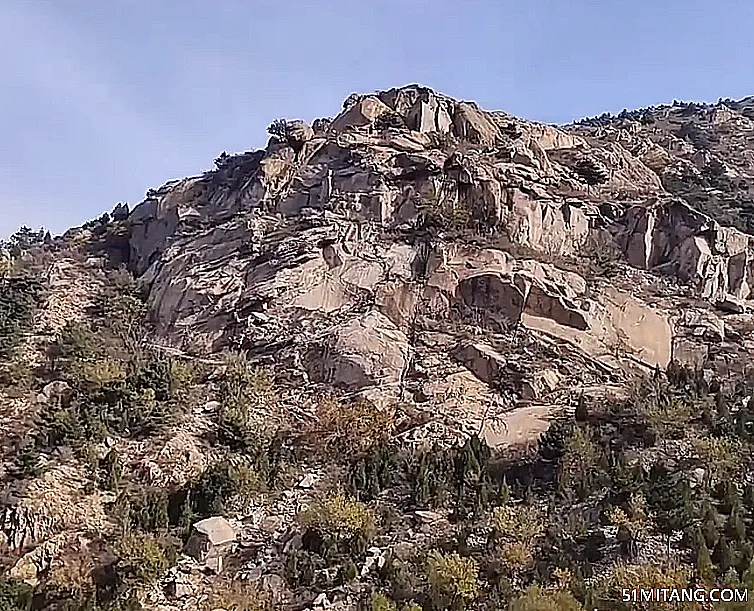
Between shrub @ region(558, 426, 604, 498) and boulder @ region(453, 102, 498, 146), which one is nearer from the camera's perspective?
shrub @ region(558, 426, 604, 498)

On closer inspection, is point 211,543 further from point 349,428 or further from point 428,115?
point 428,115

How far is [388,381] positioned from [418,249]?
5549 millimetres

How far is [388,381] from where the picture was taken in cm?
2078

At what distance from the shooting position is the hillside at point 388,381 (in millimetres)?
15047

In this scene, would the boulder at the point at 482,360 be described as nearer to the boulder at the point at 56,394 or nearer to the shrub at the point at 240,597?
the shrub at the point at 240,597

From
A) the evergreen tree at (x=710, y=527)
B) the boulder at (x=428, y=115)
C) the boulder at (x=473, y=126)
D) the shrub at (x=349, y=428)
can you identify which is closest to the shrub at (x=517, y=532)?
the evergreen tree at (x=710, y=527)

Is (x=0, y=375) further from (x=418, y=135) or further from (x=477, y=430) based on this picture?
(x=418, y=135)

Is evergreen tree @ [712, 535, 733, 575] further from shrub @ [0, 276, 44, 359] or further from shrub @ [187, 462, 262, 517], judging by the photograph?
shrub @ [0, 276, 44, 359]

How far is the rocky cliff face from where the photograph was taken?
22.6 metres

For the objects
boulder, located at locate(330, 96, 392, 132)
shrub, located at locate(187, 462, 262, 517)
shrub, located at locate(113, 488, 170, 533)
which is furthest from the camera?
boulder, located at locate(330, 96, 392, 132)

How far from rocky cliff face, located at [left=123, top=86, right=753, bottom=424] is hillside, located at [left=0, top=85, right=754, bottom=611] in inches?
4.0

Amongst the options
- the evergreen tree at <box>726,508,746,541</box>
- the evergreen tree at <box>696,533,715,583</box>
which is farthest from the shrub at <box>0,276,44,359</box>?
the evergreen tree at <box>726,508,746,541</box>

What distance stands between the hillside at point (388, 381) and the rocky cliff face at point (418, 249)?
10 cm

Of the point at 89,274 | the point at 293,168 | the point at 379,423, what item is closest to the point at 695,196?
the point at 293,168
